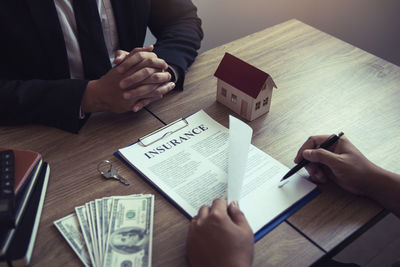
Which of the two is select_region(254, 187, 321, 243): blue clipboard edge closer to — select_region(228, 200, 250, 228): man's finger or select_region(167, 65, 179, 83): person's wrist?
select_region(228, 200, 250, 228): man's finger

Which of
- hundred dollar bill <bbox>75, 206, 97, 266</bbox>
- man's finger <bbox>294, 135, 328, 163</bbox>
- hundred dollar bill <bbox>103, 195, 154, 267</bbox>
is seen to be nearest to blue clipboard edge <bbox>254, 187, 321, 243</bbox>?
man's finger <bbox>294, 135, 328, 163</bbox>

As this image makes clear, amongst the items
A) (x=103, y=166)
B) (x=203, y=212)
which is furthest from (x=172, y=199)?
(x=103, y=166)

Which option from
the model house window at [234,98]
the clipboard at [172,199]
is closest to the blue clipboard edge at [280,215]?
the clipboard at [172,199]

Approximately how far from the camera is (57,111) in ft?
3.64

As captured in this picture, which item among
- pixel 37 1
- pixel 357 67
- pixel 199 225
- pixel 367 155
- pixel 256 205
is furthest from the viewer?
pixel 357 67

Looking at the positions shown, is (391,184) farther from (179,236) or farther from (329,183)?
(179,236)

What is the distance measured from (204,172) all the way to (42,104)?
513mm

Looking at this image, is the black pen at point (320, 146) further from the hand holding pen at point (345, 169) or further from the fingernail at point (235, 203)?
the fingernail at point (235, 203)

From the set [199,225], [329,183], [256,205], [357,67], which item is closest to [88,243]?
[199,225]

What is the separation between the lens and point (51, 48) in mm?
1325

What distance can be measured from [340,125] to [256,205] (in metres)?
0.43

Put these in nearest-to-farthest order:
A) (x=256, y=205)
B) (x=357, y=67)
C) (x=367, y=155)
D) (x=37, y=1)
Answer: (x=256, y=205) < (x=367, y=155) < (x=37, y=1) < (x=357, y=67)

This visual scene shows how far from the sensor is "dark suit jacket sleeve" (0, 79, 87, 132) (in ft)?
3.62

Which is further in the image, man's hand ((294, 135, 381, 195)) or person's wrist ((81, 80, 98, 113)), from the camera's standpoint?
person's wrist ((81, 80, 98, 113))
